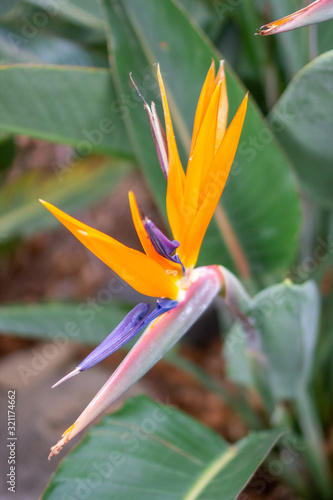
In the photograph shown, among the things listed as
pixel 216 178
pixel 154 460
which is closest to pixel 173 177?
pixel 216 178

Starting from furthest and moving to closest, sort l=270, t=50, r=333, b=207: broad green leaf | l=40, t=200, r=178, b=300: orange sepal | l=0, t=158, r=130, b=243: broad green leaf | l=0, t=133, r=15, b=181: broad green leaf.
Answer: l=0, t=158, r=130, b=243: broad green leaf < l=0, t=133, r=15, b=181: broad green leaf < l=270, t=50, r=333, b=207: broad green leaf < l=40, t=200, r=178, b=300: orange sepal

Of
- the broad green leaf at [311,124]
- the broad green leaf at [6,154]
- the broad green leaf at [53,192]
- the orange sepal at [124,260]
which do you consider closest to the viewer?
the orange sepal at [124,260]

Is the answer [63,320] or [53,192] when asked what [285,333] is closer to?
[63,320]

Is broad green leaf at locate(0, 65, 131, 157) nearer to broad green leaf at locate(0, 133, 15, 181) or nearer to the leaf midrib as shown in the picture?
broad green leaf at locate(0, 133, 15, 181)

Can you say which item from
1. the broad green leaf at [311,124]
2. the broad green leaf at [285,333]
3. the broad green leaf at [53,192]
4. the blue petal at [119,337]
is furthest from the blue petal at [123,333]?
the broad green leaf at [53,192]

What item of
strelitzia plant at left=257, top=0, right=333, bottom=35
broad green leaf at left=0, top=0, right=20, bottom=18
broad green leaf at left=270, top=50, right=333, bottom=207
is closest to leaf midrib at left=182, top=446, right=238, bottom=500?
broad green leaf at left=270, top=50, right=333, bottom=207

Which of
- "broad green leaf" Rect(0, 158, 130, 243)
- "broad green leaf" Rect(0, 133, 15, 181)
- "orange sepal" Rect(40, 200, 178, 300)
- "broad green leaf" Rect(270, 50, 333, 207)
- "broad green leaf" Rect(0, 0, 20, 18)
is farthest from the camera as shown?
"broad green leaf" Rect(0, 158, 130, 243)

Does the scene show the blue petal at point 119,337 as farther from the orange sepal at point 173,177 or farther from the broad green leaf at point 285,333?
the broad green leaf at point 285,333
